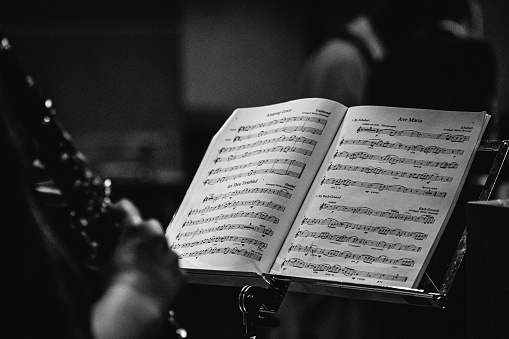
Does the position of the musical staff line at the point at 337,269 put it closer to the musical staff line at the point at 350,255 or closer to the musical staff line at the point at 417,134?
the musical staff line at the point at 350,255

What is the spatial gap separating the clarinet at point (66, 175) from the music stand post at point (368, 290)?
259 millimetres

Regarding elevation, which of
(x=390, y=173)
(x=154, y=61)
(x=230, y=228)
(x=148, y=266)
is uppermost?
(x=154, y=61)

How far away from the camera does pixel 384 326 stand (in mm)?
1628

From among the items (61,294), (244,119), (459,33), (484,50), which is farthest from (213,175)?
(459,33)

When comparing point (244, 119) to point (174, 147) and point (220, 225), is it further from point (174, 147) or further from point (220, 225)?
point (174, 147)

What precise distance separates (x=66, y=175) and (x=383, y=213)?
0.54 metres

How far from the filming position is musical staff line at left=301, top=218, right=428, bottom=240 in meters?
1.29

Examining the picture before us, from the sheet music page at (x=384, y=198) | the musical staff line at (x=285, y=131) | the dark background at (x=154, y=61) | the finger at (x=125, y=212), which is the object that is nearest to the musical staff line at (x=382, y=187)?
the sheet music page at (x=384, y=198)

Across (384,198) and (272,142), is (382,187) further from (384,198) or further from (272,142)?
(272,142)

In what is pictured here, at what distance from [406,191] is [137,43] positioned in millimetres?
5558

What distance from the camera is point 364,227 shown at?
52.3 inches

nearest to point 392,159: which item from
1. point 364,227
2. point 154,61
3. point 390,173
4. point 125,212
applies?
point 390,173

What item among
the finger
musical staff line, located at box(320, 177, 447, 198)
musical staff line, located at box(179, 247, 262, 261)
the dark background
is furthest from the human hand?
the dark background

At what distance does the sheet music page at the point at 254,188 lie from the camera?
1.42 metres
